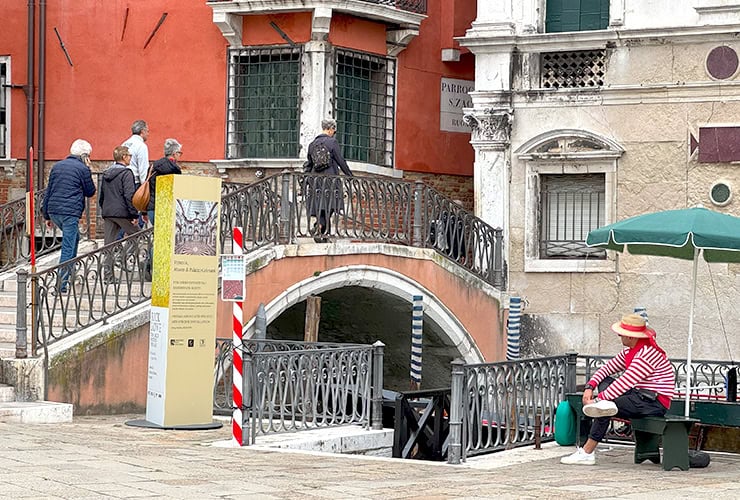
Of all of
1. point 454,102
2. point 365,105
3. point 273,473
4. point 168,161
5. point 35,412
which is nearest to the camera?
point 273,473

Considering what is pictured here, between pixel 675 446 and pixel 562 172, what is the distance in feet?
29.9

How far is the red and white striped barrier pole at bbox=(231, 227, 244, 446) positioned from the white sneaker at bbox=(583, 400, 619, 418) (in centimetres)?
278

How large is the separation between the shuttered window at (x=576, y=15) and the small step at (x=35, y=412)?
972 centimetres

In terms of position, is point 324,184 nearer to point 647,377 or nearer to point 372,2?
point 372,2

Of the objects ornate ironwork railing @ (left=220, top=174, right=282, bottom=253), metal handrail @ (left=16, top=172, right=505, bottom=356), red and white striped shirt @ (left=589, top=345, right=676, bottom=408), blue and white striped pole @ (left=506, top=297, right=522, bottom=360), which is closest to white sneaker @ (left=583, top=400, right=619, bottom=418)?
red and white striped shirt @ (left=589, top=345, right=676, bottom=408)

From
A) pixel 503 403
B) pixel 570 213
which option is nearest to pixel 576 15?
pixel 570 213

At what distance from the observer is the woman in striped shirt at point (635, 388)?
39.8ft

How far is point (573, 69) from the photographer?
2061 centimetres

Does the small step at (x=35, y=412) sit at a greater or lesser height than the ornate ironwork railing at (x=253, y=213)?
lesser

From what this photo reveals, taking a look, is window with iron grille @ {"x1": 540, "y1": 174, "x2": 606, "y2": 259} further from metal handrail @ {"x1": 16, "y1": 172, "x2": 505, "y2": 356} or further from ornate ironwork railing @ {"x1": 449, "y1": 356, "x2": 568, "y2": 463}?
ornate ironwork railing @ {"x1": 449, "y1": 356, "x2": 568, "y2": 463}

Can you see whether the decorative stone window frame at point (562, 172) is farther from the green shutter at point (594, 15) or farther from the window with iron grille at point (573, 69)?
the green shutter at point (594, 15)

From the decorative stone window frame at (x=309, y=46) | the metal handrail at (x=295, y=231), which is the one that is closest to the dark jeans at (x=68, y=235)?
the metal handrail at (x=295, y=231)

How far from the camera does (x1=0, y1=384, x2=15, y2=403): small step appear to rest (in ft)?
45.2

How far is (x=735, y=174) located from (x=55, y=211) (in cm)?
→ 837
